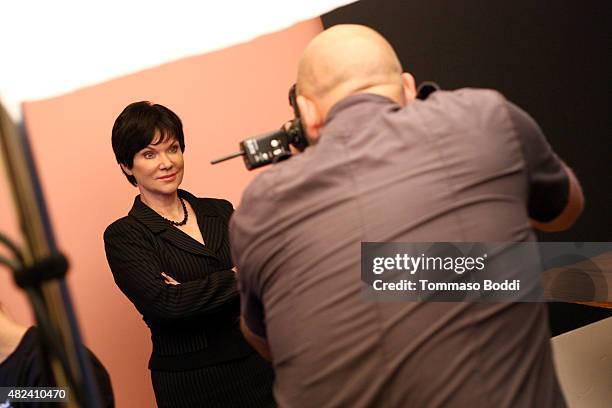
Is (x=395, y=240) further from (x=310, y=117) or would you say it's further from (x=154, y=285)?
(x=154, y=285)

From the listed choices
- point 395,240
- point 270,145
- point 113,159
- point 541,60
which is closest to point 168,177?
point 113,159

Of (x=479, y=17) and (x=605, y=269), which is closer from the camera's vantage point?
(x=605, y=269)

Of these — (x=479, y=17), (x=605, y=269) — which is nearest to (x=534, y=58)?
(x=479, y=17)

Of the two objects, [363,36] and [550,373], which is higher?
[363,36]

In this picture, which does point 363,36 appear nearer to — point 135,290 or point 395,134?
point 395,134

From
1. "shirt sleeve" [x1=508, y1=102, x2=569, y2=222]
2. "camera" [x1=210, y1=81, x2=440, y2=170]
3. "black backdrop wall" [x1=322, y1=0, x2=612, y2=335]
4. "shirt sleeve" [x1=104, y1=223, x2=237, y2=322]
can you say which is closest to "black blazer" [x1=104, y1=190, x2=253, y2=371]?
"shirt sleeve" [x1=104, y1=223, x2=237, y2=322]

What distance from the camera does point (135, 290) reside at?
6.33ft

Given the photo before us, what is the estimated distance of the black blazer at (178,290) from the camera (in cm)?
191

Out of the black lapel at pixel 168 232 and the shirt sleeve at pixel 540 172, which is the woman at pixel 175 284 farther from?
the shirt sleeve at pixel 540 172

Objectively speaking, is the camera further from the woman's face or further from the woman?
the woman's face

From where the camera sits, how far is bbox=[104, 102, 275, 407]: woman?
1.92m

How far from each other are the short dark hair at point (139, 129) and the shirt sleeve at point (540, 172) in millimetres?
1244

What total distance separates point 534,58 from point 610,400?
141 cm

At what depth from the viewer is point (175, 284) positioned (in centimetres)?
196
